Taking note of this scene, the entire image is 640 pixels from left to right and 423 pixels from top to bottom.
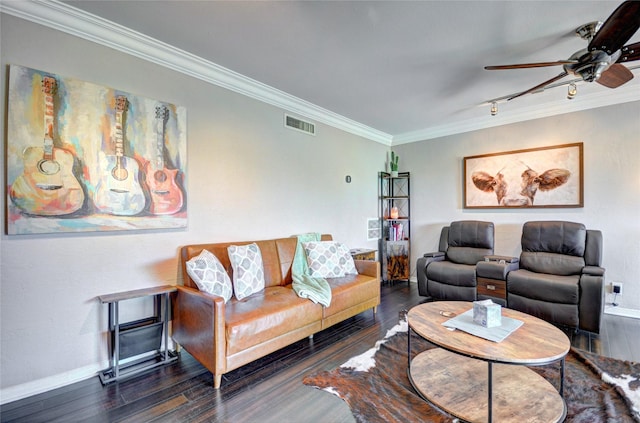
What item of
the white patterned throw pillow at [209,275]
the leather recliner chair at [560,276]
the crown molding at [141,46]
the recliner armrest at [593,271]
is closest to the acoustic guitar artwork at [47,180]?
the crown molding at [141,46]

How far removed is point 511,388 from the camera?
1.98 metres

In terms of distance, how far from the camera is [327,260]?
336 cm

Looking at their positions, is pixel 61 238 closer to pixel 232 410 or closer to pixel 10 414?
pixel 10 414

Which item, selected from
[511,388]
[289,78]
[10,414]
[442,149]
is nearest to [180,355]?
[10,414]

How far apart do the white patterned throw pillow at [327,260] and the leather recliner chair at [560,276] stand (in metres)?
1.86

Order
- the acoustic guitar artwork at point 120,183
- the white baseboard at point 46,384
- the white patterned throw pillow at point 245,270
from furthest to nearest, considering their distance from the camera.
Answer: the white patterned throw pillow at point 245,270
the acoustic guitar artwork at point 120,183
the white baseboard at point 46,384

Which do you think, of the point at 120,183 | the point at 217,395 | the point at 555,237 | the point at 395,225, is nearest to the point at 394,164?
the point at 395,225

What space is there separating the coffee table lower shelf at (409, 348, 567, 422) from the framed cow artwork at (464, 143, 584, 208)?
2.59 meters

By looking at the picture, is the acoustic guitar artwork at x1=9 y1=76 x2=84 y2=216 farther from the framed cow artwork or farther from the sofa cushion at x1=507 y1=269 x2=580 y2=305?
the framed cow artwork

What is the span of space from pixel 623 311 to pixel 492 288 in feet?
4.91

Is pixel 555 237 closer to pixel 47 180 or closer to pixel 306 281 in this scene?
pixel 306 281

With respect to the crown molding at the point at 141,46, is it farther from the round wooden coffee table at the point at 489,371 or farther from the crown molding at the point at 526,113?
the round wooden coffee table at the point at 489,371

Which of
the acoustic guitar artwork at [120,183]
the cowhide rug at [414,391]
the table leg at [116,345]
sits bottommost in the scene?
the cowhide rug at [414,391]

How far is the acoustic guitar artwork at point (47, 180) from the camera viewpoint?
6.34 feet
